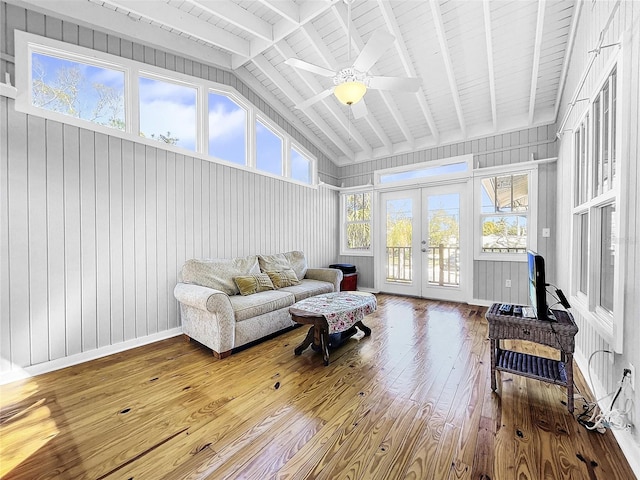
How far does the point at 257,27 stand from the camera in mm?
3285

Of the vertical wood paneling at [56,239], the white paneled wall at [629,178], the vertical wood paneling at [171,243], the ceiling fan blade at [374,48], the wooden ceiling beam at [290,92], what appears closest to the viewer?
the white paneled wall at [629,178]

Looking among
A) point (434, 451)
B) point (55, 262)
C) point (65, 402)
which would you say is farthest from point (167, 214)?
point (434, 451)

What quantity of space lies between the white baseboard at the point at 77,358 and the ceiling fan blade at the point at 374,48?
3.46m

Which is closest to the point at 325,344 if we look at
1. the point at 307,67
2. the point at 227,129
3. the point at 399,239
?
the point at 307,67

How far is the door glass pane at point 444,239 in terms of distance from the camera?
4910 millimetres

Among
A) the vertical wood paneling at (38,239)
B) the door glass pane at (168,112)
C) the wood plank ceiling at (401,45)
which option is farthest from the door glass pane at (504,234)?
the vertical wood paneling at (38,239)

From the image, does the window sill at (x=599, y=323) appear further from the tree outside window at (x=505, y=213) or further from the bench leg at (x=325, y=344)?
the tree outside window at (x=505, y=213)

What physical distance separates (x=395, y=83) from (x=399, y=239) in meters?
3.45

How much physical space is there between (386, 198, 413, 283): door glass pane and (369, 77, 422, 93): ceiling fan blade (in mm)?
3025

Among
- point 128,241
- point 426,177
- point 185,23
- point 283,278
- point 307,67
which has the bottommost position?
point 283,278

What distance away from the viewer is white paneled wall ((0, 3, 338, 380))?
2369 millimetres

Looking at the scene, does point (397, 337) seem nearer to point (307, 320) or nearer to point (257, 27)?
point (307, 320)

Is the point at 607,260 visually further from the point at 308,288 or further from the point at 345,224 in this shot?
the point at 345,224

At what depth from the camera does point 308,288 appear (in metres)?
3.90
